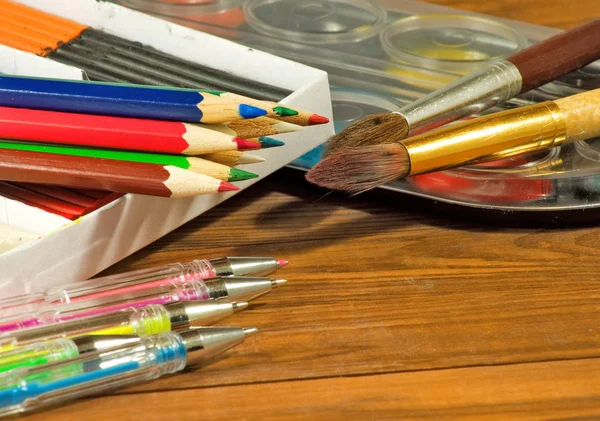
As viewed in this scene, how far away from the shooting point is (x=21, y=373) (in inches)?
16.3

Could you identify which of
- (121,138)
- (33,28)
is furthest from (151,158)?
(33,28)

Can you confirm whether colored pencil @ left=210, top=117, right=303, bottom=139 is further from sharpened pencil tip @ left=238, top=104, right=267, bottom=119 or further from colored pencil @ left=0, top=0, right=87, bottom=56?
colored pencil @ left=0, top=0, right=87, bottom=56

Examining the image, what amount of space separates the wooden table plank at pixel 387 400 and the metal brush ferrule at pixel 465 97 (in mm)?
183

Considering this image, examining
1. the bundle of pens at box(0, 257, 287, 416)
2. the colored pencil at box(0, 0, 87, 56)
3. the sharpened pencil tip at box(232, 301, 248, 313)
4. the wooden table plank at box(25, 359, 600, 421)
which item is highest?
the colored pencil at box(0, 0, 87, 56)

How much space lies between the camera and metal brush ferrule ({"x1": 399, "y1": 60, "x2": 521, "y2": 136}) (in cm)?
57

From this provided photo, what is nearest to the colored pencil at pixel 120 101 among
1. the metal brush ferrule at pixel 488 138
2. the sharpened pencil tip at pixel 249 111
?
the sharpened pencil tip at pixel 249 111

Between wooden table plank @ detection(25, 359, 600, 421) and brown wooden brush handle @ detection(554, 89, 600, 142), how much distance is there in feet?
0.57

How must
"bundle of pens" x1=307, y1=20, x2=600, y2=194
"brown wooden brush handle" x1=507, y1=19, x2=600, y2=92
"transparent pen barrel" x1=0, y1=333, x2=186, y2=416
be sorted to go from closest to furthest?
1. "transparent pen barrel" x1=0, y1=333, x2=186, y2=416
2. "bundle of pens" x1=307, y1=20, x2=600, y2=194
3. "brown wooden brush handle" x1=507, y1=19, x2=600, y2=92

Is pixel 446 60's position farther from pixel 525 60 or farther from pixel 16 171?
pixel 16 171

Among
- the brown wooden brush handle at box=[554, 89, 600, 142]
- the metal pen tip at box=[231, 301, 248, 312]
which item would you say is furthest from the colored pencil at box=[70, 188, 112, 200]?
the brown wooden brush handle at box=[554, 89, 600, 142]

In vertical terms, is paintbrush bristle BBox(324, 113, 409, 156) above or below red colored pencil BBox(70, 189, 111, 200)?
above

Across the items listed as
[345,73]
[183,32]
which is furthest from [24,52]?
[345,73]

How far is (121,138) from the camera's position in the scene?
49 centimetres

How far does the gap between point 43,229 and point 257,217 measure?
15 cm
